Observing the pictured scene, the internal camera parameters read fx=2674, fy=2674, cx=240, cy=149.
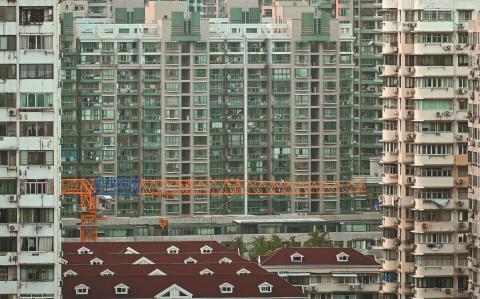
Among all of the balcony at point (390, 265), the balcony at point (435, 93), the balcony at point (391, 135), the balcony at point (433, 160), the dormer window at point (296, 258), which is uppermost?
the balcony at point (435, 93)

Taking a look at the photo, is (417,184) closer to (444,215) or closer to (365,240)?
(444,215)

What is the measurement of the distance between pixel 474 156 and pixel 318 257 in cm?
4296

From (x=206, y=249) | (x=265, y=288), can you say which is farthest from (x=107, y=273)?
(x=206, y=249)

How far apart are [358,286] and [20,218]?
181ft

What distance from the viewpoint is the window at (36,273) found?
99.6 metres

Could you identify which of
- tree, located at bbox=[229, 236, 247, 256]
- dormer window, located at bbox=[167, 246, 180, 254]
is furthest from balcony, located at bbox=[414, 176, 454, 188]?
tree, located at bbox=[229, 236, 247, 256]

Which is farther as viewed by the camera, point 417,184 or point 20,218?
point 417,184

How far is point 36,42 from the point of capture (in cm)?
9906

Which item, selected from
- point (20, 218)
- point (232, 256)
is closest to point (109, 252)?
point (232, 256)

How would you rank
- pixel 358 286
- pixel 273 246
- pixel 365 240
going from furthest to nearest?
1. pixel 365 240
2. pixel 273 246
3. pixel 358 286

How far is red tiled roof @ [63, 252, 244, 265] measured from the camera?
5872 inches

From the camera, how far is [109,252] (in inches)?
6240

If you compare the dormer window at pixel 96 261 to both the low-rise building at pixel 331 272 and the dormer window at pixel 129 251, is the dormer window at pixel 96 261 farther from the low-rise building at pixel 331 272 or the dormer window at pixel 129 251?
the low-rise building at pixel 331 272

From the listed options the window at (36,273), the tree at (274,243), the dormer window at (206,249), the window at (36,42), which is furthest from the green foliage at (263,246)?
the window at (36,42)
